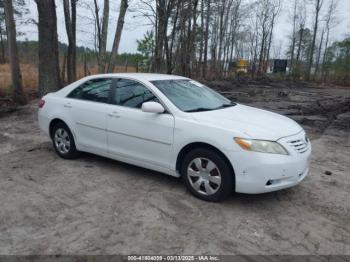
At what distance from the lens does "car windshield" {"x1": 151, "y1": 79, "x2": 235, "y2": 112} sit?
4707 mm

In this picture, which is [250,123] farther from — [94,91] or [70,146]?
[70,146]

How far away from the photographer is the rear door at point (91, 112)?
5277 millimetres

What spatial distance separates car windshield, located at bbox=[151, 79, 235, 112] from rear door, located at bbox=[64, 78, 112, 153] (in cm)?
97

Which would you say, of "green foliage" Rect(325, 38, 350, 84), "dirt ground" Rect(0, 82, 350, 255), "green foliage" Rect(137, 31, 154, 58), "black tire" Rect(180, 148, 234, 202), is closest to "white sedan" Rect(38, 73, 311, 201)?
"black tire" Rect(180, 148, 234, 202)

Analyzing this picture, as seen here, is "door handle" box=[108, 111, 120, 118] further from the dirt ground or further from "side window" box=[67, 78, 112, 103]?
the dirt ground


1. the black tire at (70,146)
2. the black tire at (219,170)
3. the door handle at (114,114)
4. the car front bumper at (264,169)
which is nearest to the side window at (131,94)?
the door handle at (114,114)

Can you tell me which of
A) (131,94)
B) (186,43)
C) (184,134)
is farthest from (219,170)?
(186,43)

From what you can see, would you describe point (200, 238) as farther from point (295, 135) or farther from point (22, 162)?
point (22, 162)

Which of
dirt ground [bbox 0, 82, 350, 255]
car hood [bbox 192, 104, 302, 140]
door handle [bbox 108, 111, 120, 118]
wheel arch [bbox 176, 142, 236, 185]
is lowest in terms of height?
dirt ground [bbox 0, 82, 350, 255]

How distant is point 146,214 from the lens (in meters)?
3.94

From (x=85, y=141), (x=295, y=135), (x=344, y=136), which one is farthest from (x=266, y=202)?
(x=344, y=136)

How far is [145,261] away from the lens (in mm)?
3055

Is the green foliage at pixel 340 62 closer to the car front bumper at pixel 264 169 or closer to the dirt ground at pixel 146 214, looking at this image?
the dirt ground at pixel 146 214

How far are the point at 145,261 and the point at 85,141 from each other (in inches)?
117
